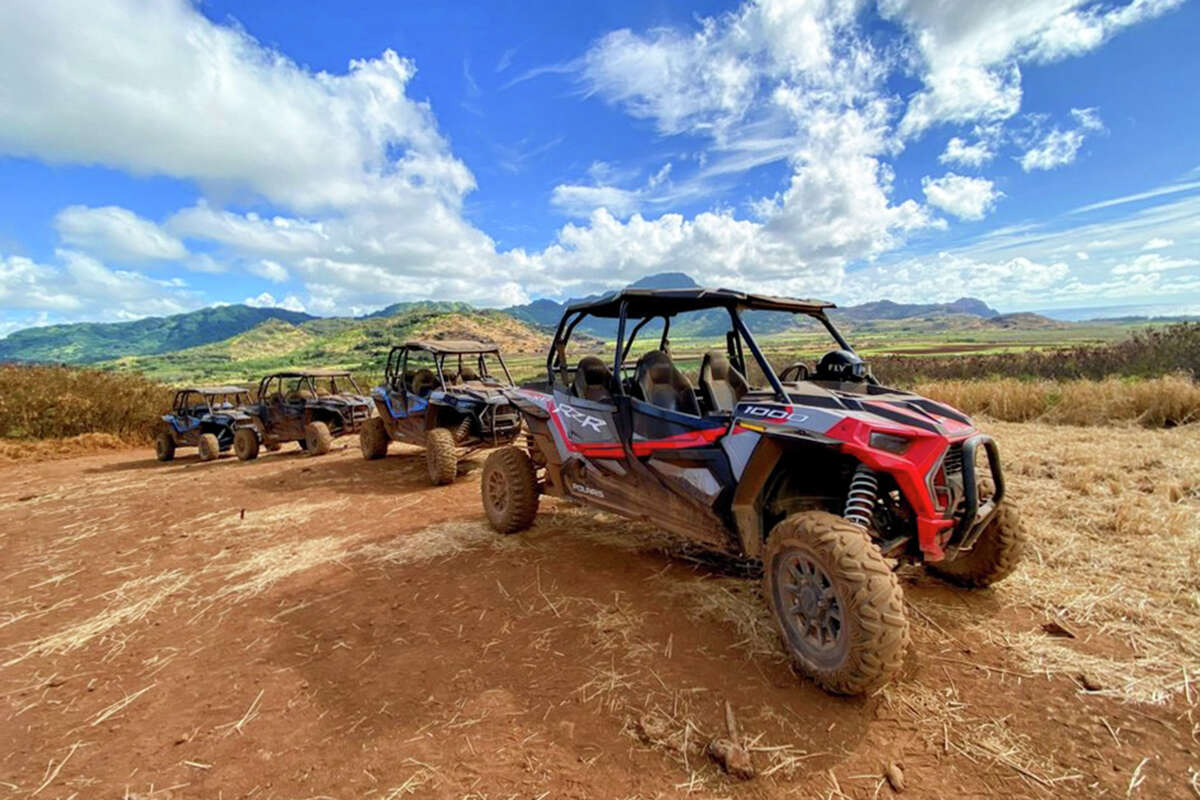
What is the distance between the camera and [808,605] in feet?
9.43

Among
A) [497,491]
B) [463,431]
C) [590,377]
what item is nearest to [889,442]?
[590,377]

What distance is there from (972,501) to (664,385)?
241cm

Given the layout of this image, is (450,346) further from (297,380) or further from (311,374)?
(297,380)

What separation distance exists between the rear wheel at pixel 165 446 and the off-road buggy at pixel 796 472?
13.2m

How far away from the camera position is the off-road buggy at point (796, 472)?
2723 mm

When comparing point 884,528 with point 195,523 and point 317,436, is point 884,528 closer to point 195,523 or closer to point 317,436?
point 195,523

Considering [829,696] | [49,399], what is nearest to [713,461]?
[829,696]

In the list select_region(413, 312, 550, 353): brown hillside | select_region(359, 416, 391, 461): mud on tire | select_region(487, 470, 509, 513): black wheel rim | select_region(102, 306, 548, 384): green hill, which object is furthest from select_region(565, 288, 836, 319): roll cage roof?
select_region(413, 312, 550, 353): brown hillside

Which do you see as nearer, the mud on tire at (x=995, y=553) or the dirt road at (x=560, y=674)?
the dirt road at (x=560, y=674)

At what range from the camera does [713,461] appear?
361cm

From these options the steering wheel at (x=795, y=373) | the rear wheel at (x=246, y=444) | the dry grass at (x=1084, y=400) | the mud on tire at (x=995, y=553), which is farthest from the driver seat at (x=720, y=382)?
the rear wheel at (x=246, y=444)

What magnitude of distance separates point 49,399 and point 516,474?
17.8 m

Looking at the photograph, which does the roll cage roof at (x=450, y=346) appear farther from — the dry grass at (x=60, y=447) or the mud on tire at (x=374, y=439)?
the dry grass at (x=60, y=447)

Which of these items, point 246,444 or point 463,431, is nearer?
point 463,431
